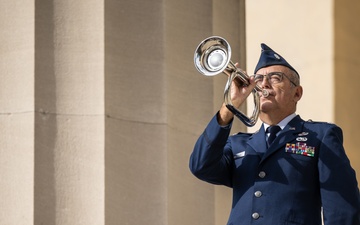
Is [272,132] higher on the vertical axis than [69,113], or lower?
lower

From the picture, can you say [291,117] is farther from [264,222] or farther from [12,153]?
[12,153]

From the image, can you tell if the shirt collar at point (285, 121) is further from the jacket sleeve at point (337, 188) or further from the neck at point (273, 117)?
the jacket sleeve at point (337, 188)

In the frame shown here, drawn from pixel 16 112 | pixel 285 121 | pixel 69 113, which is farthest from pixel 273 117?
pixel 16 112

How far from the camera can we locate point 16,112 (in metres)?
6.99

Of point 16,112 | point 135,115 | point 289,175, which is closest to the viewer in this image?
point 289,175

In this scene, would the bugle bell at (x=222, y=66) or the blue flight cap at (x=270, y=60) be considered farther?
the blue flight cap at (x=270, y=60)

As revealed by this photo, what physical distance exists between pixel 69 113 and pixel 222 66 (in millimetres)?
1886

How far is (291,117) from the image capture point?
18.4 ft

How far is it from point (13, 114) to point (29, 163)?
0.34m

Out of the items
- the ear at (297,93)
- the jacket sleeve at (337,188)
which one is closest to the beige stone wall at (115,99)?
the ear at (297,93)

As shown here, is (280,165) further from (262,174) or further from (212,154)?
(212,154)

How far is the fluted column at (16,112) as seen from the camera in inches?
271

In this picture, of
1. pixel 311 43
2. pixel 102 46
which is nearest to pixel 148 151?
pixel 102 46

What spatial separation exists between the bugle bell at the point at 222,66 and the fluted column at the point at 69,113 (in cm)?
159
